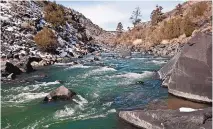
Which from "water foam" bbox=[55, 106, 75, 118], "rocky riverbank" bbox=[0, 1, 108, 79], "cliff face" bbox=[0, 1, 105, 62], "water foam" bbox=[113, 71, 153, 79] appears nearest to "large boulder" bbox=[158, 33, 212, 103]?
"water foam" bbox=[55, 106, 75, 118]

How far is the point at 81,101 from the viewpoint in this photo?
22.7 metres

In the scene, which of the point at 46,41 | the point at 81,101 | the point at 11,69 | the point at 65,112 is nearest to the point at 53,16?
the point at 46,41

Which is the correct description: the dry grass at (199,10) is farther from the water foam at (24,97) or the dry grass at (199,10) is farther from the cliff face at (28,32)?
the water foam at (24,97)

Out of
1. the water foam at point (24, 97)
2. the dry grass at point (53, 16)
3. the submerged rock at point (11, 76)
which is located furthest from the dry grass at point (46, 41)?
the water foam at point (24, 97)

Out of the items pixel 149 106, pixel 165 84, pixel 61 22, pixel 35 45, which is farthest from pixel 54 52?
pixel 149 106

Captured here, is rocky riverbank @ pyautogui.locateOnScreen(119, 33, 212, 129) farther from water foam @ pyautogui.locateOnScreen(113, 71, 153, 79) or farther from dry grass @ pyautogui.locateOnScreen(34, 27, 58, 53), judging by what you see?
dry grass @ pyautogui.locateOnScreen(34, 27, 58, 53)

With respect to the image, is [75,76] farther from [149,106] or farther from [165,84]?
[149,106]

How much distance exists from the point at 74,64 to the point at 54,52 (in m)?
10.7

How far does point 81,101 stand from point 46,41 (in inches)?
1212

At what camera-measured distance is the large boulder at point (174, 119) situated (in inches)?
578

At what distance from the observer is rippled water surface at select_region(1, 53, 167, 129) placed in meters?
18.4

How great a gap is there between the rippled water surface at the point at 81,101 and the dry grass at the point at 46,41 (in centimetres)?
1833

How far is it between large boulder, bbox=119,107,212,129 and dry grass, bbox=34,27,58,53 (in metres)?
37.3

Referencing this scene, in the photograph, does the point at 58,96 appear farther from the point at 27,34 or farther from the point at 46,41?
the point at 27,34
